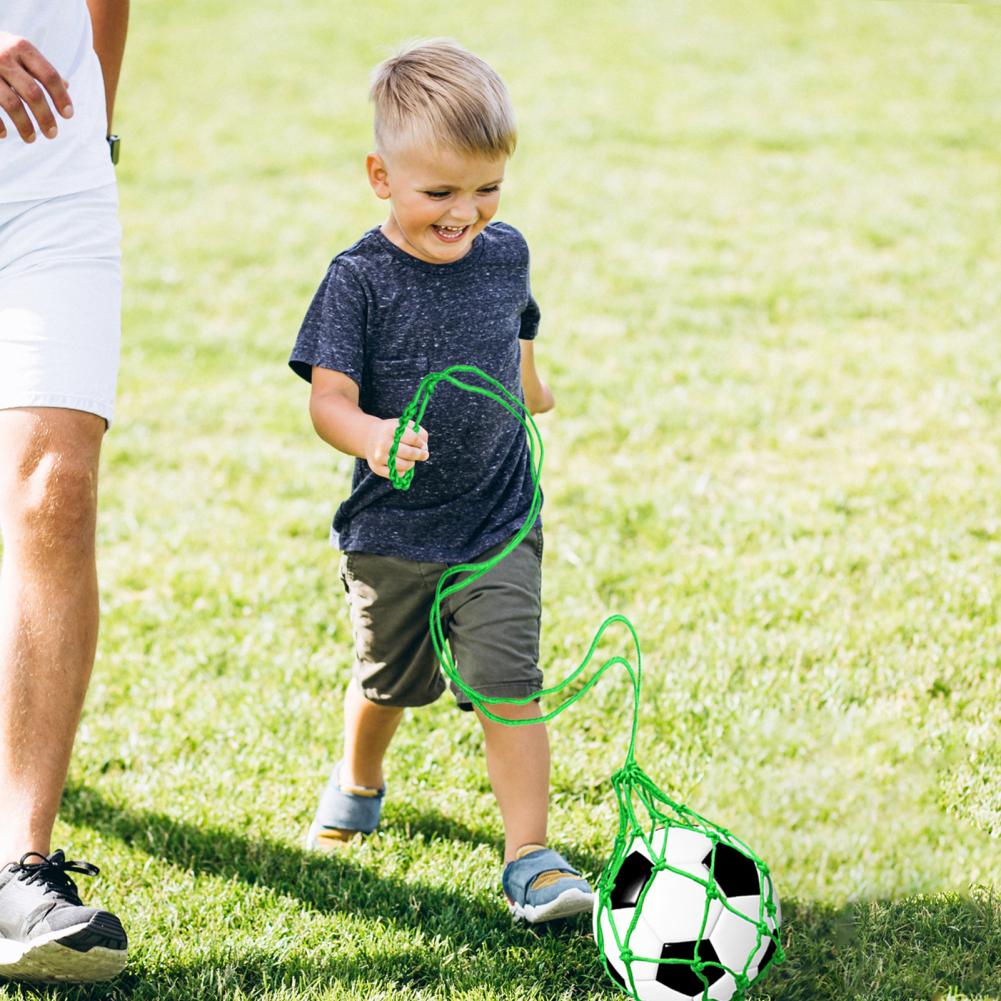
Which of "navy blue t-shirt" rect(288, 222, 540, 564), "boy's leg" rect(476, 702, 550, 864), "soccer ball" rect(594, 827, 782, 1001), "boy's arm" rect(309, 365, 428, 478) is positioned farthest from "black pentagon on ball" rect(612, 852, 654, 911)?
"boy's arm" rect(309, 365, 428, 478)

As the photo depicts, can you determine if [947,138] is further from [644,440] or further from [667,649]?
[667,649]

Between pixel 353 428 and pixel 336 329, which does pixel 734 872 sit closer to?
pixel 353 428

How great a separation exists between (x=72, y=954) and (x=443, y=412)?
4.04 feet

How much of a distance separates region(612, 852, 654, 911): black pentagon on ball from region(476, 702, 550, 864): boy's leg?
354 millimetres

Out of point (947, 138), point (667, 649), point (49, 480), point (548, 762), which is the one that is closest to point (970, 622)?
point (667, 649)

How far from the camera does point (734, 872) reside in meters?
2.43

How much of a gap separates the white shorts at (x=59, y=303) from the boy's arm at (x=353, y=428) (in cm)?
41

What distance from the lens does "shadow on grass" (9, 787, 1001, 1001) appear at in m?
2.50

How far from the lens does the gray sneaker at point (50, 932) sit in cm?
230

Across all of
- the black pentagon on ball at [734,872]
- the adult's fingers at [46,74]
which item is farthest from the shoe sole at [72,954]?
the adult's fingers at [46,74]

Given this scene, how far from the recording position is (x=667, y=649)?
12.4 feet

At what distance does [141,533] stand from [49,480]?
7.26 ft

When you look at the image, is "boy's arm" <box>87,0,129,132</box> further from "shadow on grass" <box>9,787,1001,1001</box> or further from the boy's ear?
"shadow on grass" <box>9,787,1001,1001</box>

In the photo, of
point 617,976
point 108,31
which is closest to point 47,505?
point 108,31
